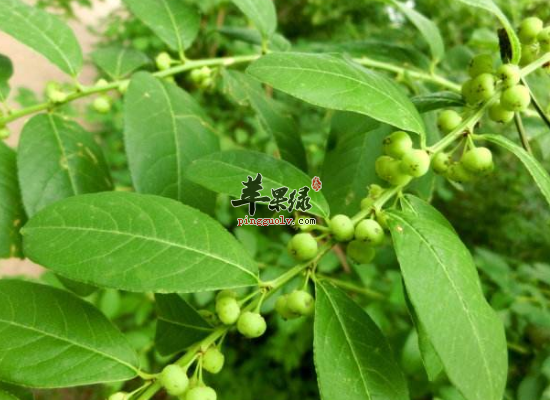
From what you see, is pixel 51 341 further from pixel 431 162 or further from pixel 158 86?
pixel 431 162

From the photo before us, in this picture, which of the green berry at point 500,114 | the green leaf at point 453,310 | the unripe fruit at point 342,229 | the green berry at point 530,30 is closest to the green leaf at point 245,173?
the unripe fruit at point 342,229

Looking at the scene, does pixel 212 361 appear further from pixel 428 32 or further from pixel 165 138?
pixel 428 32

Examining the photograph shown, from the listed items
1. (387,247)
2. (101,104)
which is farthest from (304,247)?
(387,247)

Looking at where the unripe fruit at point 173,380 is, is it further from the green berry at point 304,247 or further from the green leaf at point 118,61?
the green leaf at point 118,61

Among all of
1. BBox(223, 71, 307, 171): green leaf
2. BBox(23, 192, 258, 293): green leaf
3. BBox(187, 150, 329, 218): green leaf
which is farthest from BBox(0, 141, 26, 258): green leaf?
BBox(223, 71, 307, 171): green leaf

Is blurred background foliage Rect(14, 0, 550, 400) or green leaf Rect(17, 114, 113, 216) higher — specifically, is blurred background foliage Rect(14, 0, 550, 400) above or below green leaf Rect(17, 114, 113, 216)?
below

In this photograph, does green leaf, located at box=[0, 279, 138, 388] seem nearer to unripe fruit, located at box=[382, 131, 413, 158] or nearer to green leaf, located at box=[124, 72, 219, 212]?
green leaf, located at box=[124, 72, 219, 212]

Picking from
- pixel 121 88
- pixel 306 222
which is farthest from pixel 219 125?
pixel 306 222
